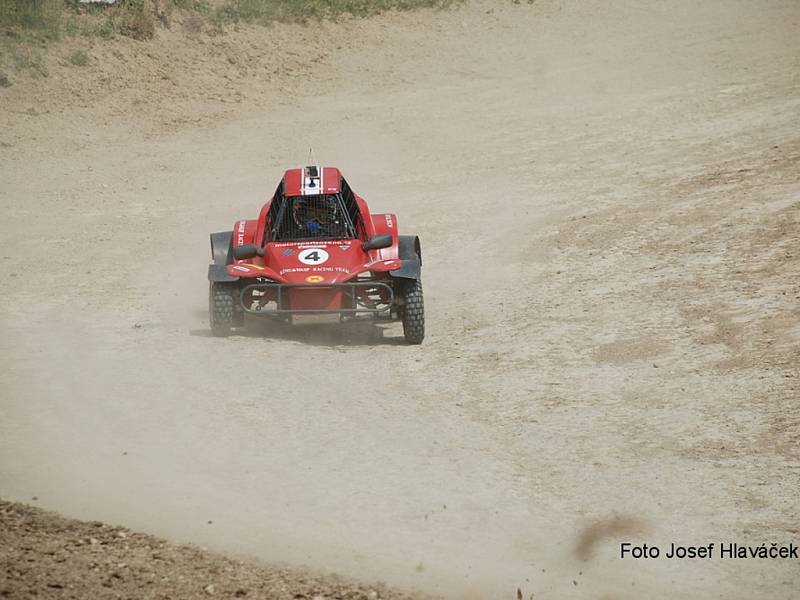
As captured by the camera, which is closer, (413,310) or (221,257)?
(413,310)

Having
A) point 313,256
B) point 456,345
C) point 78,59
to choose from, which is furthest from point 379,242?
point 78,59

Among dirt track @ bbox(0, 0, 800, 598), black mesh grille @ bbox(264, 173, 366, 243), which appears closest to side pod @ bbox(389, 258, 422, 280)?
dirt track @ bbox(0, 0, 800, 598)

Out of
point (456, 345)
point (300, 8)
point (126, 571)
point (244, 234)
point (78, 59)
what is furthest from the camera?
point (300, 8)

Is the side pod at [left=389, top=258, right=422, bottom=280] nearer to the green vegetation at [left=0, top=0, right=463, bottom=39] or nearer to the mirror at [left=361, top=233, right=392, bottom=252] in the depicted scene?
the mirror at [left=361, top=233, right=392, bottom=252]

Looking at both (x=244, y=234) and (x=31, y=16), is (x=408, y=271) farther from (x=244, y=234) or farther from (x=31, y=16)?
(x=31, y=16)

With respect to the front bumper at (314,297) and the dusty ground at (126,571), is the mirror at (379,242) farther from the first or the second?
the dusty ground at (126,571)

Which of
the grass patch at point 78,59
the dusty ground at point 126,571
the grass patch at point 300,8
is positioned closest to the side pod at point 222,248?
the dusty ground at point 126,571

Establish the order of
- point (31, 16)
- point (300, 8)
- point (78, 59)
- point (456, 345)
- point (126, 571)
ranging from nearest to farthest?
point (126, 571)
point (456, 345)
point (78, 59)
point (31, 16)
point (300, 8)

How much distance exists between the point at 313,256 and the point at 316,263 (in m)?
0.15

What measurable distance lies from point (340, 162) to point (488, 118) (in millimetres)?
4173

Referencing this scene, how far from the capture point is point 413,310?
13.1 meters

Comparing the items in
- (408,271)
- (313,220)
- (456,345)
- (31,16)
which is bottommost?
(456,345)

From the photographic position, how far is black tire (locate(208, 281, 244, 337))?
1308 centimetres

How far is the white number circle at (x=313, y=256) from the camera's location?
43.9ft
